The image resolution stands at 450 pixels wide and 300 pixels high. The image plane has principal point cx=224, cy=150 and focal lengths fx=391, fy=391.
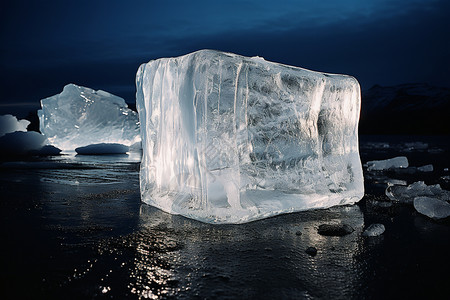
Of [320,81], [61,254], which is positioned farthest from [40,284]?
[320,81]

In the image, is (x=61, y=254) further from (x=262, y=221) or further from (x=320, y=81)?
(x=320, y=81)

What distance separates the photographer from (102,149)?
39.4 ft

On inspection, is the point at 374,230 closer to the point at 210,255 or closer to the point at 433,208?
the point at 433,208

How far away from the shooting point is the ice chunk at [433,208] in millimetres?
2947

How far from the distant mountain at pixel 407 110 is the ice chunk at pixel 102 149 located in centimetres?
4476

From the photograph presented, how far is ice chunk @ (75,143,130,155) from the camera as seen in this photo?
1180cm

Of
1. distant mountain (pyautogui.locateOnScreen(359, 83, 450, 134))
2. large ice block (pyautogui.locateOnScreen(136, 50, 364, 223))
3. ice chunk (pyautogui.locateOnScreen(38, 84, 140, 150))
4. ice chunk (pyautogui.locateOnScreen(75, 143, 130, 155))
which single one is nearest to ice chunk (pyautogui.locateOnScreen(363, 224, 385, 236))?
large ice block (pyautogui.locateOnScreen(136, 50, 364, 223))

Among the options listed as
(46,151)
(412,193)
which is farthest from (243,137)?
(46,151)

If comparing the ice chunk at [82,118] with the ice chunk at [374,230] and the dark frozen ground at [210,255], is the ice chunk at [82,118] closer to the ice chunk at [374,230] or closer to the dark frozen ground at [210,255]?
the dark frozen ground at [210,255]

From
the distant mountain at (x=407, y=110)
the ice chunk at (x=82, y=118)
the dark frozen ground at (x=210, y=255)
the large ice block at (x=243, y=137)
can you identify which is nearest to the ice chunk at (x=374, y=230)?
the dark frozen ground at (x=210, y=255)

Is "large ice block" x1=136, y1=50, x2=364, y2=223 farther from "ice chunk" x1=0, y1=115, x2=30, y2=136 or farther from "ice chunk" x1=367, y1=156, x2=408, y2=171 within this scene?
"ice chunk" x1=0, y1=115, x2=30, y2=136

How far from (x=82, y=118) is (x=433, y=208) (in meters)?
11.2

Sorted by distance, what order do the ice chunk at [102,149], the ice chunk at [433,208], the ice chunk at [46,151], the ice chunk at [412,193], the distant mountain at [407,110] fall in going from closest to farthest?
1. the ice chunk at [433,208]
2. the ice chunk at [412,193]
3. the ice chunk at [46,151]
4. the ice chunk at [102,149]
5. the distant mountain at [407,110]

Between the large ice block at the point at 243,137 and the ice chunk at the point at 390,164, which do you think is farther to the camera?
the ice chunk at the point at 390,164
